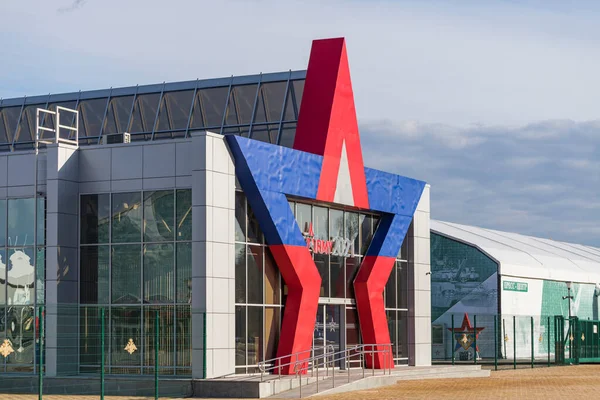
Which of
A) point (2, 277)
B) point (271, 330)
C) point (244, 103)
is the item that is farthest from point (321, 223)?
point (244, 103)

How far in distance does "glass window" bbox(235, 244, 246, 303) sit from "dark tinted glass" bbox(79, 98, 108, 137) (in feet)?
64.5

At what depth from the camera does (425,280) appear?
41.8 metres

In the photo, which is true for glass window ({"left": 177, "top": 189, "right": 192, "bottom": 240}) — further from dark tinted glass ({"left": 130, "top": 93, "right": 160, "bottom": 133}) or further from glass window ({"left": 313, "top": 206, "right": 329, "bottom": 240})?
dark tinted glass ({"left": 130, "top": 93, "right": 160, "bottom": 133})

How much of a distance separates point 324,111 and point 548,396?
Answer: 11553 mm

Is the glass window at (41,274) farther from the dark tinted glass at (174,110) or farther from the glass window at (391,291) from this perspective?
the dark tinted glass at (174,110)

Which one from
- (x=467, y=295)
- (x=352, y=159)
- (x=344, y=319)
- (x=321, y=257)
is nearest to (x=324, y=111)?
(x=352, y=159)

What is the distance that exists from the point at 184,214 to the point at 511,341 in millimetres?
28214

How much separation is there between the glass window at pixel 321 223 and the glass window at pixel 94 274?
704 centimetres

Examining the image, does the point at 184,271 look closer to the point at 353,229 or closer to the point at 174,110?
the point at 353,229

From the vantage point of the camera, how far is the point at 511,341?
5388cm

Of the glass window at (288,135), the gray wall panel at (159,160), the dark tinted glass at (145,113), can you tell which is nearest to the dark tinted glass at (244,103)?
the glass window at (288,135)

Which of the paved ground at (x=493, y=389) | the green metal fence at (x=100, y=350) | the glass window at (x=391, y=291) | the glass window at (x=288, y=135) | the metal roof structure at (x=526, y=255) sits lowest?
the paved ground at (x=493, y=389)

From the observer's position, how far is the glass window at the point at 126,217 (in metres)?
30.8

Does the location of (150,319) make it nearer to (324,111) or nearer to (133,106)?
(324,111)
